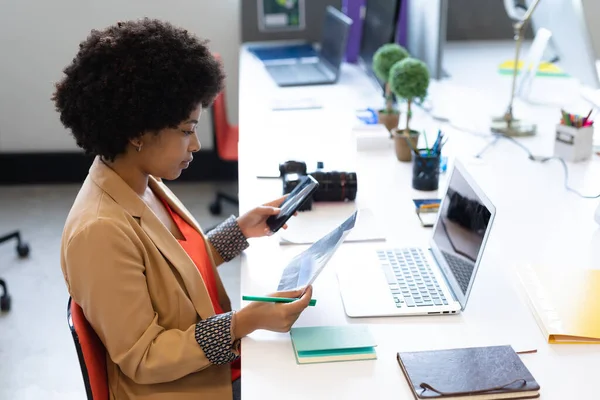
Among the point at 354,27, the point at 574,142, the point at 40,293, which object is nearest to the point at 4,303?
the point at 40,293

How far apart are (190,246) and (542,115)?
154 cm

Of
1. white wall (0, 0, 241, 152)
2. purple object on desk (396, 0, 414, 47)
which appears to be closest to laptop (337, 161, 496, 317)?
purple object on desk (396, 0, 414, 47)

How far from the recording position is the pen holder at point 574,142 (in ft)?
6.52

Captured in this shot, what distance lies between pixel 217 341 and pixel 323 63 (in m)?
2.07

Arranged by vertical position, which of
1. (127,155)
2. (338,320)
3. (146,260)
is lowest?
(338,320)

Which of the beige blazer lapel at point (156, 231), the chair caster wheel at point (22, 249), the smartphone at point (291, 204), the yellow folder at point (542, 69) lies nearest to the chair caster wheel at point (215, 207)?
the chair caster wheel at point (22, 249)

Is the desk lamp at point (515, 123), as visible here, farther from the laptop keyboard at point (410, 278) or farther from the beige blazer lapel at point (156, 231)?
the beige blazer lapel at point (156, 231)

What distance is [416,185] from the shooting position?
1848 mm

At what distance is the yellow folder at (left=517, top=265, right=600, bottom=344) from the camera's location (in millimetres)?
1190

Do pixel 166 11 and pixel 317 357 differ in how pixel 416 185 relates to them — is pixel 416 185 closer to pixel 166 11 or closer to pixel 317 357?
pixel 317 357

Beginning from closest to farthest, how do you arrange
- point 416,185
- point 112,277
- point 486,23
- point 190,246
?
1. point 112,277
2. point 190,246
3. point 416,185
4. point 486,23

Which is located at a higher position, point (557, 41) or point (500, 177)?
point (557, 41)

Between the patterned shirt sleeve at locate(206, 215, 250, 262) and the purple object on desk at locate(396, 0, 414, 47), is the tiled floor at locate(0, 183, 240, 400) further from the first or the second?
the purple object on desk at locate(396, 0, 414, 47)

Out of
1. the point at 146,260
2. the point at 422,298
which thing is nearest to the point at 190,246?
the point at 146,260
